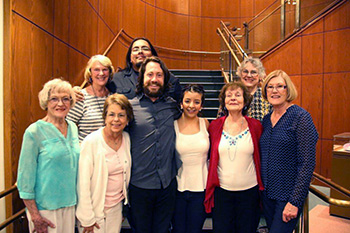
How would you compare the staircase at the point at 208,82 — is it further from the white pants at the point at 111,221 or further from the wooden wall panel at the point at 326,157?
the white pants at the point at 111,221

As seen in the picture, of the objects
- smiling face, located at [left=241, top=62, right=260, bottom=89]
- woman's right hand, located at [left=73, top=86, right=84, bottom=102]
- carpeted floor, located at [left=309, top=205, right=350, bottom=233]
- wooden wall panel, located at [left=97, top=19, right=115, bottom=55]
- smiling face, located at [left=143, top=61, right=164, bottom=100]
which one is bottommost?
carpeted floor, located at [left=309, top=205, right=350, bottom=233]

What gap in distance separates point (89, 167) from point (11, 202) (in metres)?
1.17

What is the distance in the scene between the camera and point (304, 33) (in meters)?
5.15

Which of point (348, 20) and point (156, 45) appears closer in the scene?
point (348, 20)

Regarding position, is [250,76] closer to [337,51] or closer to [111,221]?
[111,221]

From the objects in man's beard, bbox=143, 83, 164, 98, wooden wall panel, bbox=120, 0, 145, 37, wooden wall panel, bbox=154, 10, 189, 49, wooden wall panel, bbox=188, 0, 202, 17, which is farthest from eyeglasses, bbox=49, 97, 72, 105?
wooden wall panel, bbox=188, 0, 202, 17

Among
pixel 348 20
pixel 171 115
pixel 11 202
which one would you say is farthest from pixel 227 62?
pixel 11 202

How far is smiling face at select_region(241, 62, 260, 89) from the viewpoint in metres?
2.71

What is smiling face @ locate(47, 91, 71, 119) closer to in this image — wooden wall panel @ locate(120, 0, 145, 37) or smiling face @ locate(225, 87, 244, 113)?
smiling face @ locate(225, 87, 244, 113)

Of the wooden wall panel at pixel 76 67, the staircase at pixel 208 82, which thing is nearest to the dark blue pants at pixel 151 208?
the wooden wall panel at pixel 76 67

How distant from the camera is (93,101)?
7.42 feet

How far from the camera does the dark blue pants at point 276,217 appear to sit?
1775 millimetres

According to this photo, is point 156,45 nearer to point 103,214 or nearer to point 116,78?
point 116,78

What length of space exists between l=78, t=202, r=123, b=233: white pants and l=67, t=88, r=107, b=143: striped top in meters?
0.66
